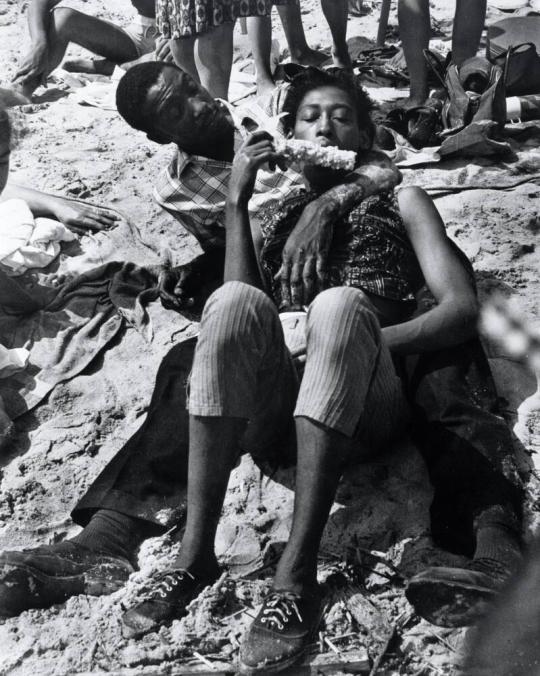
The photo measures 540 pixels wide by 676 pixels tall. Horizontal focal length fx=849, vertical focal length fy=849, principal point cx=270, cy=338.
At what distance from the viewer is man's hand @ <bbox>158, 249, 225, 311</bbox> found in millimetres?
4080

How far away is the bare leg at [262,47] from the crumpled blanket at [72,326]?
2324 mm

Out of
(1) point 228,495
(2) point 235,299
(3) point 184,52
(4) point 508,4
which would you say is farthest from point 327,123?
(4) point 508,4

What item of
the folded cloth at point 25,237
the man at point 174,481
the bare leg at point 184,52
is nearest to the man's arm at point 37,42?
the bare leg at point 184,52

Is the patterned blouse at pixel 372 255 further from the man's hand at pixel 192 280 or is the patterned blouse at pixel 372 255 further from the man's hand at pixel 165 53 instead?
the man's hand at pixel 165 53

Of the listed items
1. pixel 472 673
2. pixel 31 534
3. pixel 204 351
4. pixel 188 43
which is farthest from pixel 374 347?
pixel 188 43

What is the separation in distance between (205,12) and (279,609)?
167 inches

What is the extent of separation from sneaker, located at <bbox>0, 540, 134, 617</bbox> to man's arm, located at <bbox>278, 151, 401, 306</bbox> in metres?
1.10

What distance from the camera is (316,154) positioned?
3.10 m

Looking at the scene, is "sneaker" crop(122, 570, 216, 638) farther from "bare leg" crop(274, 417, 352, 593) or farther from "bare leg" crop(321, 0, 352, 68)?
"bare leg" crop(321, 0, 352, 68)

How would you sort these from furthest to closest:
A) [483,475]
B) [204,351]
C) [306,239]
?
[306,239]
[483,475]
[204,351]

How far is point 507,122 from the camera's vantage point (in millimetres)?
5391

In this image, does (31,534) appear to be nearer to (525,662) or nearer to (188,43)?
(525,662)

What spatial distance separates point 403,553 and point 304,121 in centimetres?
165

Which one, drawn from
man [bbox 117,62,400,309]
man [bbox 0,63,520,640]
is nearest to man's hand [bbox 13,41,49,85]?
man [bbox 117,62,400,309]
